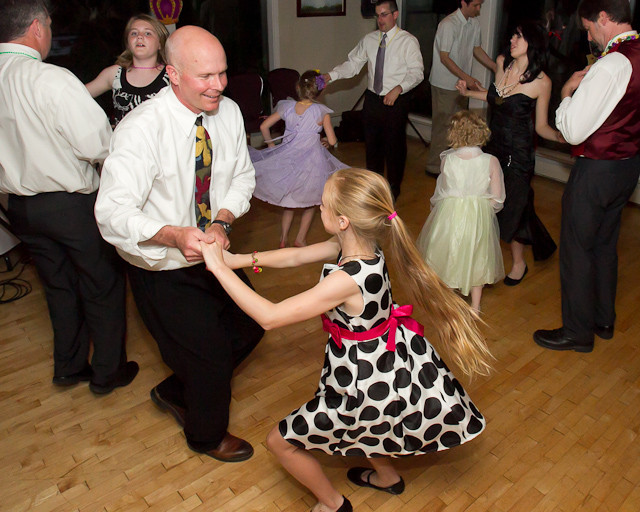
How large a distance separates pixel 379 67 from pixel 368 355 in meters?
3.57

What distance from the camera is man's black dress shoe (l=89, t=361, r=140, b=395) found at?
2830mm

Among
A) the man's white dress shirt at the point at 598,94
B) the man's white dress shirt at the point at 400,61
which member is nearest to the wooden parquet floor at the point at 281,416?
the man's white dress shirt at the point at 598,94

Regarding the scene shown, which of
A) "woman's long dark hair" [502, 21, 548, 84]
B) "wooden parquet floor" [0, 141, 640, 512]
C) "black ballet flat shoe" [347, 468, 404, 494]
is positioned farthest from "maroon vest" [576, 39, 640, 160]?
"black ballet flat shoe" [347, 468, 404, 494]

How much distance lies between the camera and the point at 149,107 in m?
2.01

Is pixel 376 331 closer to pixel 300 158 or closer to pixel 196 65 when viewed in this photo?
pixel 196 65

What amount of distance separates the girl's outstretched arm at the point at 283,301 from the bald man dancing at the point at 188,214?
0.30 feet

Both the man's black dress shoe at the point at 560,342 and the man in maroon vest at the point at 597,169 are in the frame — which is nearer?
the man in maroon vest at the point at 597,169

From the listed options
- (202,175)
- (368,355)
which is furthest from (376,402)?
(202,175)

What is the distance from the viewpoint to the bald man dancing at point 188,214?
1.89 metres

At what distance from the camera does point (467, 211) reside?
322 cm

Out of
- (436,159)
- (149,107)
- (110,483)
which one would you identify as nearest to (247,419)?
(110,483)

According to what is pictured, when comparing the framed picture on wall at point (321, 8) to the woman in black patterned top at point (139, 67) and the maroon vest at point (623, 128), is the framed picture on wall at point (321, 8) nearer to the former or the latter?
the woman in black patterned top at point (139, 67)

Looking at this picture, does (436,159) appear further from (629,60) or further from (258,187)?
(629,60)

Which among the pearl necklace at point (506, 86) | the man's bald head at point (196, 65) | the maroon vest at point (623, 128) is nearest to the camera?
the man's bald head at point (196, 65)
